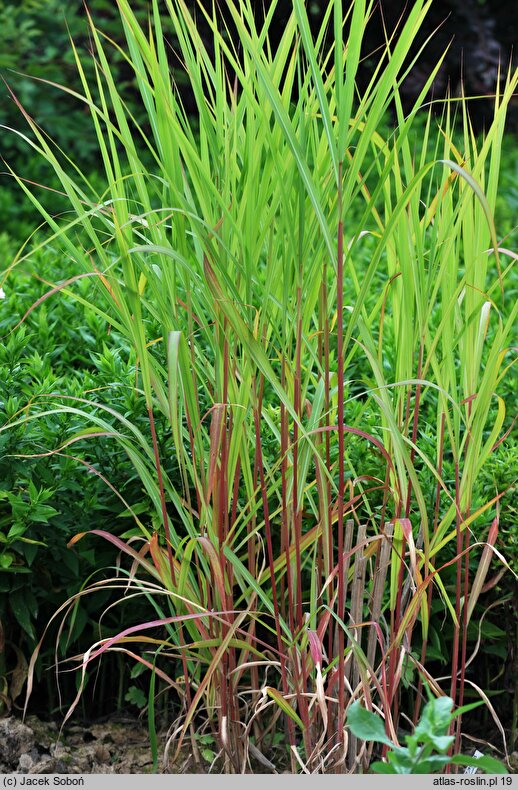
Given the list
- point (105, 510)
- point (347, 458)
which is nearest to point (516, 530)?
point (347, 458)

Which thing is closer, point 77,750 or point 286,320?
point 286,320

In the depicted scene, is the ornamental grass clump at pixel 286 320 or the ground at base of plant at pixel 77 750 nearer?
the ornamental grass clump at pixel 286 320

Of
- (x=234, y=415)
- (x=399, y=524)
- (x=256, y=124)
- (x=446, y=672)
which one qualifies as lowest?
(x=446, y=672)

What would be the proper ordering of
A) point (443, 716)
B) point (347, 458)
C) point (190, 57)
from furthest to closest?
point (347, 458)
point (190, 57)
point (443, 716)

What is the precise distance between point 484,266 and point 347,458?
0.51 m

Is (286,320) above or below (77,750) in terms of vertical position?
above

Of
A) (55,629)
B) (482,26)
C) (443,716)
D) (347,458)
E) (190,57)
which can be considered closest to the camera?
(443,716)

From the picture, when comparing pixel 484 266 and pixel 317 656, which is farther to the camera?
pixel 484 266

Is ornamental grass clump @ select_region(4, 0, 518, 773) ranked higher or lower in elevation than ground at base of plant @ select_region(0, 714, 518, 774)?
higher

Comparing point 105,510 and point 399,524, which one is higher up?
point 399,524

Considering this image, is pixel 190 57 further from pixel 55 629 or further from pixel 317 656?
pixel 55 629

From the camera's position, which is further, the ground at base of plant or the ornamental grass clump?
the ground at base of plant

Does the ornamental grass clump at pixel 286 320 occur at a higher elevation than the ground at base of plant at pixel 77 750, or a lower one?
higher
